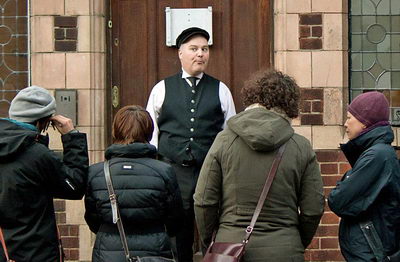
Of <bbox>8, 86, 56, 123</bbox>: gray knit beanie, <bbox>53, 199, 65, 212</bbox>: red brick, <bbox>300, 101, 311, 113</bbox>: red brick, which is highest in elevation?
<bbox>8, 86, 56, 123</bbox>: gray knit beanie

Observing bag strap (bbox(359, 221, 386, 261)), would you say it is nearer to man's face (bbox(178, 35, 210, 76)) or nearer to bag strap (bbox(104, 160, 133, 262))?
bag strap (bbox(104, 160, 133, 262))

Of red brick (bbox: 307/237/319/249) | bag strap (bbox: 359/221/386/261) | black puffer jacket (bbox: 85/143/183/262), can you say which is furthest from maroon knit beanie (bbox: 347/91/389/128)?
red brick (bbox: 307/237/319/249)

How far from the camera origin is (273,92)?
16.9 ft

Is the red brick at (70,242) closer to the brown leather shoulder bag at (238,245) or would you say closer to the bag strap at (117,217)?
the bag strap at (117,217)

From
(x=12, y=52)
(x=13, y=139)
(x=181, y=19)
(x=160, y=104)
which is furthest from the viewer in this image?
(x=12, y=52)

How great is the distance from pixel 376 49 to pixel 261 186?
3.20 meters

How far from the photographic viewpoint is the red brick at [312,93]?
7.54 meters

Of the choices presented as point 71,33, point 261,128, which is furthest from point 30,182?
point 71,33

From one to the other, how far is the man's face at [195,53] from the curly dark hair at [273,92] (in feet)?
4.59

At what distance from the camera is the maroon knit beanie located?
5305 mm

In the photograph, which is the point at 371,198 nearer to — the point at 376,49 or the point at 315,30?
the point at 315,30

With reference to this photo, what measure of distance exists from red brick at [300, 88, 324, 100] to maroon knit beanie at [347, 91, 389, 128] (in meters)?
2.19

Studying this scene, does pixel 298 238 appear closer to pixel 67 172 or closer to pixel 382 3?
pixel 67 172

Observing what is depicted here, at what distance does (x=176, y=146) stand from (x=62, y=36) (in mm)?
1718
